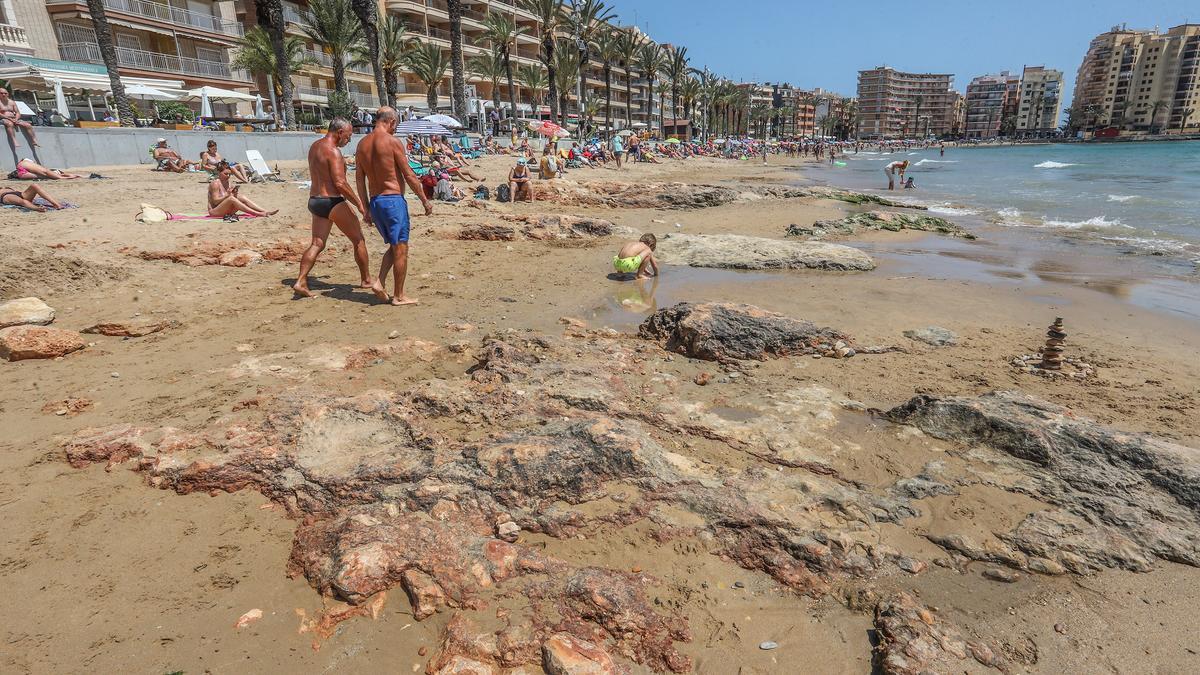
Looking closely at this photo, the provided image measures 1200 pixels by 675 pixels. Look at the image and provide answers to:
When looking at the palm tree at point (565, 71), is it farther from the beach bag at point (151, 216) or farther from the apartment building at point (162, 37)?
the beach bag at point (151, 216)

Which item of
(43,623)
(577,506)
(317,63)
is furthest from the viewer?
(317,63)

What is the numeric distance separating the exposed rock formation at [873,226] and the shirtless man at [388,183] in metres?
7.41

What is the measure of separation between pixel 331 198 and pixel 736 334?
3.77 metres

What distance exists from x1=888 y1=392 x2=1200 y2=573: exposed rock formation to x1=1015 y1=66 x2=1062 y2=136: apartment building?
183731 mm

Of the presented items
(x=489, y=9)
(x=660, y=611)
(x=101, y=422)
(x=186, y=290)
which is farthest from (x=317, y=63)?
(x=660, y=611)

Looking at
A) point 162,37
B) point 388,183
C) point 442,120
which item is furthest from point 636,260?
point 162,37

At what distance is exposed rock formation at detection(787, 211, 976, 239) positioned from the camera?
1032cm

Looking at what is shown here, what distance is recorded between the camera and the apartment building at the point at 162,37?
80.0 ft

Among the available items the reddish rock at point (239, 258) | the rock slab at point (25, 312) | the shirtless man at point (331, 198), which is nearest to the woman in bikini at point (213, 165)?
the reddish rock at point (239, 258)

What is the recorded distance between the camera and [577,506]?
2359mm

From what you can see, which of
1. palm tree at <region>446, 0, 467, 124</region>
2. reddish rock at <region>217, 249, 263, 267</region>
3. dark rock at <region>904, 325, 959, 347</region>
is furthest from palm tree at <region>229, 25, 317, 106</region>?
dark rock at <region>904, 325, 959, 347</region>

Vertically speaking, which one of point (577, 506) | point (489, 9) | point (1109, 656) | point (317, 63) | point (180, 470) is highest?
point (489, 9)

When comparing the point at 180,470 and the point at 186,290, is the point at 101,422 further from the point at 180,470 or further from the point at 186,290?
the point at 186,290

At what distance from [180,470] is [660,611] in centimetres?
209
